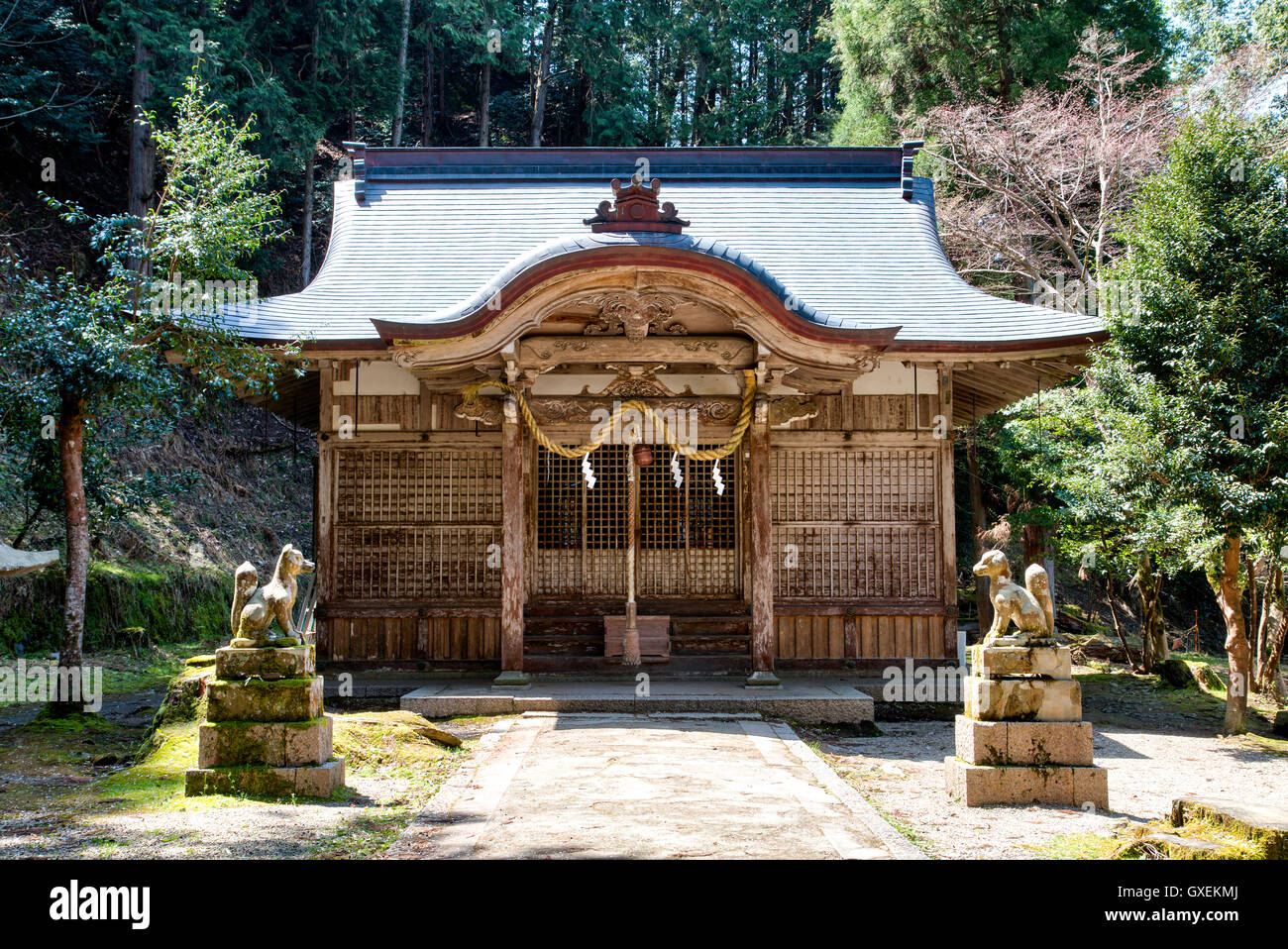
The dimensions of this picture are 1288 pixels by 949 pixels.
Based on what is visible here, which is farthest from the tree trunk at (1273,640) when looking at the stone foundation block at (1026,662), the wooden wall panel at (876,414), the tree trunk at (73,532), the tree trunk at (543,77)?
the tree trunk at (543,77)

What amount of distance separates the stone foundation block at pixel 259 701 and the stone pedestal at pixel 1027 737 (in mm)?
4152

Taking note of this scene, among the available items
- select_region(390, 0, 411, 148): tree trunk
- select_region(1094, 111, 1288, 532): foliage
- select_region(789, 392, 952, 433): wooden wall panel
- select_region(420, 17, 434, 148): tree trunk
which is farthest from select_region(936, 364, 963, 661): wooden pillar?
select_region(420, 17, 434, 148): tree trunk

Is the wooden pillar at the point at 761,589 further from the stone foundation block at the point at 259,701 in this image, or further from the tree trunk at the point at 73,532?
the tree trunk at the point at 73,532

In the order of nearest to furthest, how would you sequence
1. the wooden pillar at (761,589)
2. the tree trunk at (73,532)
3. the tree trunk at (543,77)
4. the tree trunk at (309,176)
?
1. the tree trunk at (73,532)
2. the wooden pillar at (761,589)
3. the tree trunk at (309,176)
4. the tree trunk at (543,77)

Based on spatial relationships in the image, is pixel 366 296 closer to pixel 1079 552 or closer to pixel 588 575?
pixel 588 575

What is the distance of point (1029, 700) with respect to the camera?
6289 mm

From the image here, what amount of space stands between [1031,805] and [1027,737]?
→ 0.41m

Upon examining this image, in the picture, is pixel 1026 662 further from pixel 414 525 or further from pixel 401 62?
pixel 401 62

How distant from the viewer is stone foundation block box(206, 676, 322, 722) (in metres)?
6.16

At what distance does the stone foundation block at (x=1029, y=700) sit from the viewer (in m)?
6.28

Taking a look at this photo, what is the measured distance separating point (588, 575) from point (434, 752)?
426cm

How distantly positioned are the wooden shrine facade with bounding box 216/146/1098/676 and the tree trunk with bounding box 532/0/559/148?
18.7 m

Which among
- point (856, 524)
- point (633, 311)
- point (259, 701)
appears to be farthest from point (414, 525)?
point (259, 701)

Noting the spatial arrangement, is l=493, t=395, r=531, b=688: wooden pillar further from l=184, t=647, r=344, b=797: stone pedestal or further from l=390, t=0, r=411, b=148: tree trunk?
l=390, t=0, r=411, b=148: tree trunk
